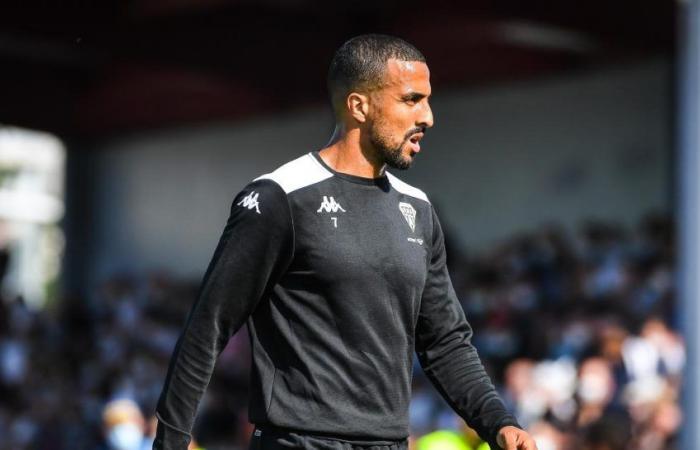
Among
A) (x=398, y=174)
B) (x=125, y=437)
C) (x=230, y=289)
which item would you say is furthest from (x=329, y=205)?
(x=398, y=174)

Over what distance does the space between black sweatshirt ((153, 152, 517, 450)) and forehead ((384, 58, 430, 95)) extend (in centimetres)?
31

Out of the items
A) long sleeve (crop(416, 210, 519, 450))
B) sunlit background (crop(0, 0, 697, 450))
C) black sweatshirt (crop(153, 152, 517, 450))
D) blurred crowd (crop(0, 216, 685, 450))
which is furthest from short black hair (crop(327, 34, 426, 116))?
sunlit background (crop(0, 0, 697, 450))

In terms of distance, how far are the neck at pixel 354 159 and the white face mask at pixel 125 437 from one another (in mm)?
6315

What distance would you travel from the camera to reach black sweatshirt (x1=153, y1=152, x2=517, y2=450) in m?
3.69

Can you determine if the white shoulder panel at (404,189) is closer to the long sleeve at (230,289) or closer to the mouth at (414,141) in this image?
the mouth at (414,141)

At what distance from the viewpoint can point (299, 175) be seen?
381cm

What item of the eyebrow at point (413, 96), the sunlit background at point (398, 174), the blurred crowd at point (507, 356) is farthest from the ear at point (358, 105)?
the sunlit background at point (398, 174)

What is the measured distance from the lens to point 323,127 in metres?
20.5

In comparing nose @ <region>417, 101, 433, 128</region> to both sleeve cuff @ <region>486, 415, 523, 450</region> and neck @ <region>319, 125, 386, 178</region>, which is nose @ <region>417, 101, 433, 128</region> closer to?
neck @ <region>319, 125, 386, 178</region>

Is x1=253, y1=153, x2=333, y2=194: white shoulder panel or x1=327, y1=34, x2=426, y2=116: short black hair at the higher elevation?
x1=327, y1=34, x2=426, y2=116: short black hair

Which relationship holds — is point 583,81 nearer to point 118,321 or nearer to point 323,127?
point 323,127

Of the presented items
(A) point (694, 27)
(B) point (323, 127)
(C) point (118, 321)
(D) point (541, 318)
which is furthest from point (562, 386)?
(B) point (323, 127)

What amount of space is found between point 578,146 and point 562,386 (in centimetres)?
687

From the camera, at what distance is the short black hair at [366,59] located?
3.82m
